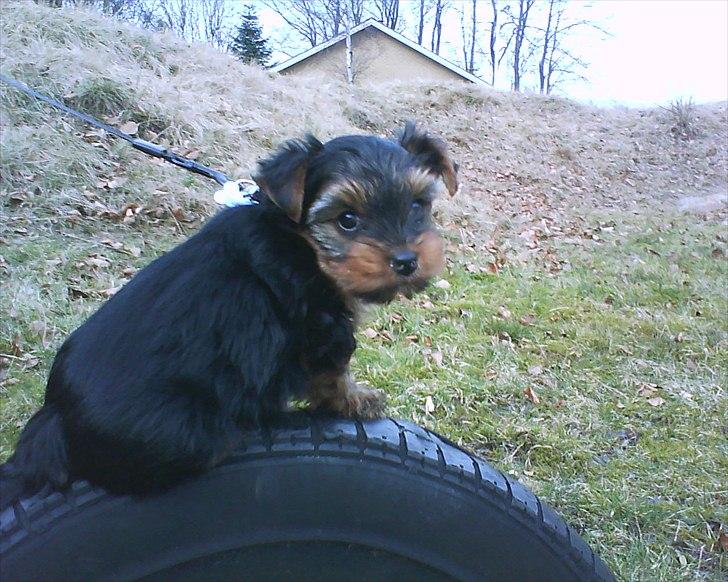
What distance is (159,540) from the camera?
1562 mm

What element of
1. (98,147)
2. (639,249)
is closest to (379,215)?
(98,147)

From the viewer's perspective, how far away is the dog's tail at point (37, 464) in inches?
63.7

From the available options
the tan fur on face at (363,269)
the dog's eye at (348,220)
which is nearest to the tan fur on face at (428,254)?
the tan fur on face at (363,269)

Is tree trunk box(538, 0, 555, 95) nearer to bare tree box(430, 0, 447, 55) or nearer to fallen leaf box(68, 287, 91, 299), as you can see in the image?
bare tree box(430, 0, 447, 55)

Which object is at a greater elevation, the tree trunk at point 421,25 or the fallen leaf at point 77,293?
the tree trunk at point 421,25

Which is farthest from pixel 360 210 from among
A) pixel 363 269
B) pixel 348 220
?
pixel 363 269

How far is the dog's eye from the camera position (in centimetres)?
230

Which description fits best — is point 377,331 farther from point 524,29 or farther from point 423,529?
point 524,29

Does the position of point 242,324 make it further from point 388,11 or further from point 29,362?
point 388,11

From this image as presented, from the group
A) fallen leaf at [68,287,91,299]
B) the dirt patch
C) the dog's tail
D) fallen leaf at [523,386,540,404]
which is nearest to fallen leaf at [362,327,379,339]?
fallen leaf at [523,386,540,404]

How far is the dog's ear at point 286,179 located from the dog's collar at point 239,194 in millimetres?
150

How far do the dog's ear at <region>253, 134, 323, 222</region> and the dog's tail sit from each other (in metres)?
0.96

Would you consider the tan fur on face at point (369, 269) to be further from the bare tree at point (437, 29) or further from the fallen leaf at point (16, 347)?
the bare tree at point (437, 29)

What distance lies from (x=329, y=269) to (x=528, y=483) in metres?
2.23
